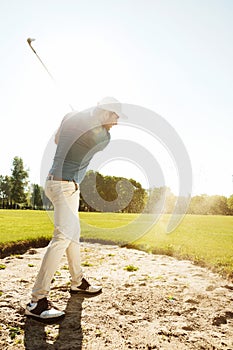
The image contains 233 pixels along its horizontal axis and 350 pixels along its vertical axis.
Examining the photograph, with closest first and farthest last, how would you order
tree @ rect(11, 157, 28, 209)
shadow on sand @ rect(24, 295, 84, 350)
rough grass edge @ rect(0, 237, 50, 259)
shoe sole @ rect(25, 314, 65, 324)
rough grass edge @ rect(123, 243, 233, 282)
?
shadow on sand @ rect(24, 295, 84, 350) → shoe sole @ rect(25, 314, 65, 324) → rough grass edge @ rect(123, 243, 233, 282) → rough grass edge @ rect(0, 237, 50, 259) → tree @ rect(11, 157, 28, 209)

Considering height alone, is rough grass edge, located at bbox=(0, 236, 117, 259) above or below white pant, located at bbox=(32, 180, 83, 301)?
below

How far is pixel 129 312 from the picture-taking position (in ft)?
12.0

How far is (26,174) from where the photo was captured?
56188 millimetres

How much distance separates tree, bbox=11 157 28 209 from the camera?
2144 inches

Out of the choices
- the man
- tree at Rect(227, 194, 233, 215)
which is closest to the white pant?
the man

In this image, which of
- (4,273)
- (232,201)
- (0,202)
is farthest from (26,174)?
(4,273)

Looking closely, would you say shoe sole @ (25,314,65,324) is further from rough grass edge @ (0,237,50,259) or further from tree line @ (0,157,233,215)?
rough grass edge @ (0,237,50,259)

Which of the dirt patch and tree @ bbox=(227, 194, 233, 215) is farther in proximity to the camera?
tree @ bbox=(227, 194, 233, 215)

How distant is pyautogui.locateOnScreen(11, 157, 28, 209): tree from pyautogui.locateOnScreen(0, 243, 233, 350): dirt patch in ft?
166

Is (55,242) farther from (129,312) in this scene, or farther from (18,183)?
(18,183)

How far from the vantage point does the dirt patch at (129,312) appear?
2945 mm

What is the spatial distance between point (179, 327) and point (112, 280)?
6.32ft

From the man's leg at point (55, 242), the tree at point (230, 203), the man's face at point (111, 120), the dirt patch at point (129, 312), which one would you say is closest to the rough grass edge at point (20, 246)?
the dirt patch at point (129, 312)

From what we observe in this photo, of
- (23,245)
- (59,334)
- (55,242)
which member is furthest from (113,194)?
(59,334)
